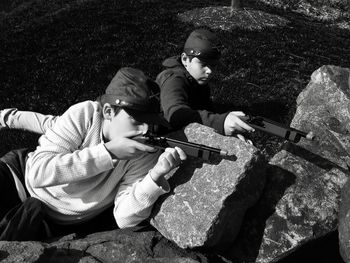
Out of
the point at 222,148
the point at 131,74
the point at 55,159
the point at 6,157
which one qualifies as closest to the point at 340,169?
the point at 222,148

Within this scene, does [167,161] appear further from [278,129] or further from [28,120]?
[28,120]

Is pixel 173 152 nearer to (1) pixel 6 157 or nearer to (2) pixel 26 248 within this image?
(2) pixel 26 248

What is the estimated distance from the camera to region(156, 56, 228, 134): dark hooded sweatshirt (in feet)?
15.9

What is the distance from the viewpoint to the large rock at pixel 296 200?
4.20m

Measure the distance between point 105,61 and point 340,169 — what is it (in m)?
4.70

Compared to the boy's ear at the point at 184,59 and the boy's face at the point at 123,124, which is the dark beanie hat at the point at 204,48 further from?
the boy's face at the point at 123,124

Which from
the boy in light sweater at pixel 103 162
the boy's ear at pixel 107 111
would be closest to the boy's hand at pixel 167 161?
the boy in light sweater at pixel 103 162

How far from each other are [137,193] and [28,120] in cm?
154

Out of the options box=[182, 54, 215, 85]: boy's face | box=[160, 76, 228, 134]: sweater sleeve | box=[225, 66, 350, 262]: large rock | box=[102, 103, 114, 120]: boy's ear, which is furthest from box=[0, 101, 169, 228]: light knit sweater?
box=[182, 54, 215, 85]: boy's face

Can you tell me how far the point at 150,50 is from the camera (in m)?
8.85

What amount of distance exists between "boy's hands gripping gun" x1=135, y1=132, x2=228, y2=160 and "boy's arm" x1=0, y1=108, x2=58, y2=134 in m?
1.30

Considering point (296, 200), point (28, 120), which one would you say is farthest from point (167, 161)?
point (28, 120)

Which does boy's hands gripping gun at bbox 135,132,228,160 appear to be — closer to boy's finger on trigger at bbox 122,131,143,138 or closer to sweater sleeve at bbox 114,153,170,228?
boy's finger on trigger at bbox 122,131,143,138

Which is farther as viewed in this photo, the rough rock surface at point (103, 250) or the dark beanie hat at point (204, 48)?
the dark beanie hat at point (204, 48)
